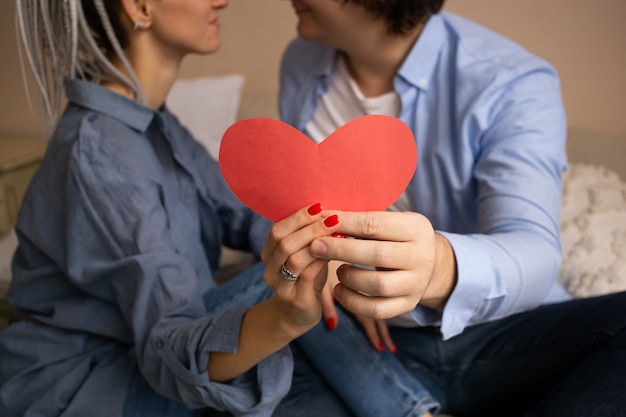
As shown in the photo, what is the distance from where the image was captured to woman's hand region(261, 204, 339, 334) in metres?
0.52

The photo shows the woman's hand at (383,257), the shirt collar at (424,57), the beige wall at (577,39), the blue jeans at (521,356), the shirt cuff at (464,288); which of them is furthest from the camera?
the beige wall at (577,39)

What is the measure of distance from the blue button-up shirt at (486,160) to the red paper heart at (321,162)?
0.15 meters

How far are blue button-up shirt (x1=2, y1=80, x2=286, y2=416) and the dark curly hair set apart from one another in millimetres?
462

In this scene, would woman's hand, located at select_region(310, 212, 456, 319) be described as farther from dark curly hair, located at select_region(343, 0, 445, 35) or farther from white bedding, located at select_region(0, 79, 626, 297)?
white bedding, located at select_region(0, 79, 626, 297)

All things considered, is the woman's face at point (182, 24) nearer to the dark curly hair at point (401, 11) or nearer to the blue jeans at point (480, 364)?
the dark curly hair at point (401, 11)

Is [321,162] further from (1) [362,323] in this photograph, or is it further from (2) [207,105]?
(2) [207,105]

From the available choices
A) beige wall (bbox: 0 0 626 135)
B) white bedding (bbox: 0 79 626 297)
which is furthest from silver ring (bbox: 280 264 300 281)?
beige wall (bbox: 0 0 626 135)

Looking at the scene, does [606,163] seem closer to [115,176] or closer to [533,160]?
[533,160]

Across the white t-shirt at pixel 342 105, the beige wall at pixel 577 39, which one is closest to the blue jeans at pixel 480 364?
the white t-shirt at pixel 342 105

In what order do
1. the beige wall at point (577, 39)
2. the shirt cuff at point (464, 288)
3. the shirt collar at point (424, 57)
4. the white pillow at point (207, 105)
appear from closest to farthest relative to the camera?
the shirt cuff at point (464, 288) < the shirt collar at point (424, 57) < the beige wall at point (577, 39) < the white pillow at point (207, 105)

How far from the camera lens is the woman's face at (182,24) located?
0.95m

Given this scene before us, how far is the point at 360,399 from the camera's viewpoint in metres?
0.85

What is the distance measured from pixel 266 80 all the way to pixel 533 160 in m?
1.42

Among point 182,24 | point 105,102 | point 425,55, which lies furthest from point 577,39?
point 105,102
